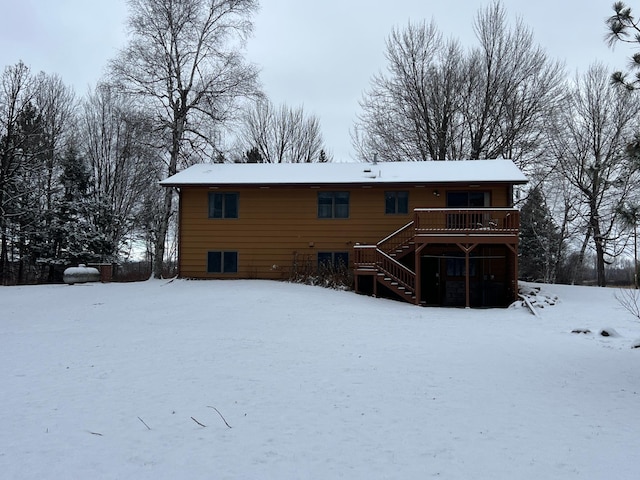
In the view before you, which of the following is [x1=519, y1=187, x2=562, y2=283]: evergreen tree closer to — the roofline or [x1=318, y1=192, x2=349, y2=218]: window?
the roofline

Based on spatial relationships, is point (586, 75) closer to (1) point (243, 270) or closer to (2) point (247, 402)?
(1) point (243, 270)

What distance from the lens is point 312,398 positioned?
605 cm

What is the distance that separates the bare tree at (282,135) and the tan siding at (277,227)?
17480 millimetres

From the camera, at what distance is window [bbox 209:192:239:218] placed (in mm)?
20250

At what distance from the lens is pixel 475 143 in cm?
2823

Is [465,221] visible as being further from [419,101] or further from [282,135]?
[282,135]

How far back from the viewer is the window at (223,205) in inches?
797

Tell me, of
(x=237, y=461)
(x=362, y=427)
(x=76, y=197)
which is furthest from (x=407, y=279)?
(x=76, y=197)

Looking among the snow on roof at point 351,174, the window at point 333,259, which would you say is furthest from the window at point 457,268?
the window at point 333,259

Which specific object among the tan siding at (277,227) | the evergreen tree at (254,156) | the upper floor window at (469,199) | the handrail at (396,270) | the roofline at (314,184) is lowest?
the handrail at (396,270)

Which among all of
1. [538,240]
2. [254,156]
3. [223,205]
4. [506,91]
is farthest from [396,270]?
[254,156]

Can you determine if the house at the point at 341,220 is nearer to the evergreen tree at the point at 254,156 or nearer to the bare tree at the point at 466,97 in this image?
the bare tree at the point at 466,97

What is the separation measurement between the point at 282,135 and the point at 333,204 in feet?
62.0

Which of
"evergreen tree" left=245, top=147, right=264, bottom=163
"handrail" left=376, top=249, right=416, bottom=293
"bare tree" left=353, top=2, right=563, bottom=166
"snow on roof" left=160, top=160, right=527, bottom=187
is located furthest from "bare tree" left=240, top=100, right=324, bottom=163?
"handrail" left=376, top=249, right=416, bottom=293
